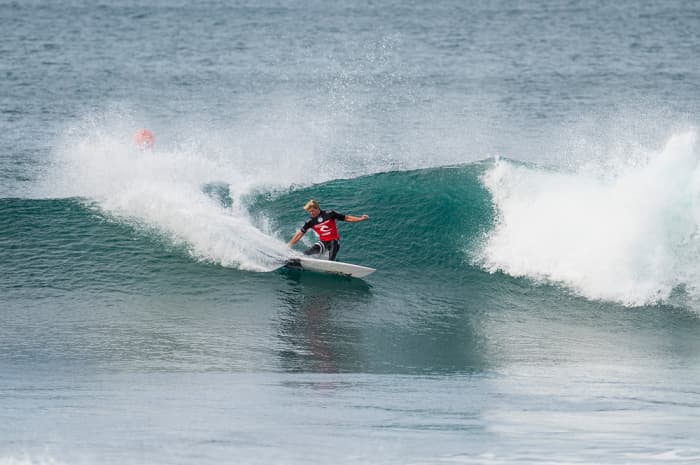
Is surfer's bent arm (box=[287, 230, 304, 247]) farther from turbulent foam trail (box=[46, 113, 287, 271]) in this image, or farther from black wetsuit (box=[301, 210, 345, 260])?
turbulent foam trail (box=[46, 113, 287, 271])

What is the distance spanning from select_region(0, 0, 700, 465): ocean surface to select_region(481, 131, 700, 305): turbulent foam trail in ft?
0.13

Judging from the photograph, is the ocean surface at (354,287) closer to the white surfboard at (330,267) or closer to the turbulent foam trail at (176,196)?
the turbulent foam trail at (176,196)

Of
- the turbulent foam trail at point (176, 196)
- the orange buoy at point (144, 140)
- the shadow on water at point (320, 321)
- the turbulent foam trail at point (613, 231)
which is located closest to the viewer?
the shadow on water at point (320, 321)

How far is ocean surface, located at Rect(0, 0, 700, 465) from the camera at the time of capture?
10.2m

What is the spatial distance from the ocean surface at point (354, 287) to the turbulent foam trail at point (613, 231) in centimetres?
4

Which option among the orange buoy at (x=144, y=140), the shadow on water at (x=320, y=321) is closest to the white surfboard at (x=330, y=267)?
the shadow on water at (x=320, y=321)

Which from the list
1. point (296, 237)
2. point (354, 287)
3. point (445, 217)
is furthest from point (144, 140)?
point (354, 287)

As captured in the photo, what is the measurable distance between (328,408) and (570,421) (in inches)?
105

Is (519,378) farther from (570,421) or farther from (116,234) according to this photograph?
(116,234)

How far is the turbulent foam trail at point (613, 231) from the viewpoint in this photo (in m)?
16.4

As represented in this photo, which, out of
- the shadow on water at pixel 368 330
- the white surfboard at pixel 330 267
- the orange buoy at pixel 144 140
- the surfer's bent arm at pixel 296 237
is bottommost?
the shadow on water at pixel 368 330

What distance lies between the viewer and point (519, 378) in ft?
41.2

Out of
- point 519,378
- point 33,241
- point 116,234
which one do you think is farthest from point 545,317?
point 33,241

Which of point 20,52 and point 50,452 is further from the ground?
point 20,52
